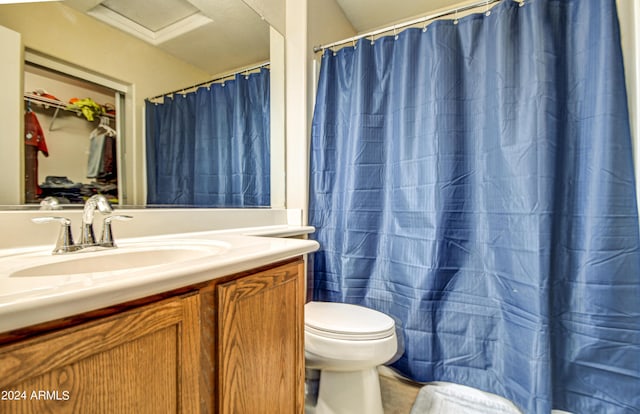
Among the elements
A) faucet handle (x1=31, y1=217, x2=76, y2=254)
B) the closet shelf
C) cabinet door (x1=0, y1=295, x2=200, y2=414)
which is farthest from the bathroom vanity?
the closet shelf

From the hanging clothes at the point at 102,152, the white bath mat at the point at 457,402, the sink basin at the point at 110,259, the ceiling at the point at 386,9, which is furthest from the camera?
the ceiling at the point at 386,9

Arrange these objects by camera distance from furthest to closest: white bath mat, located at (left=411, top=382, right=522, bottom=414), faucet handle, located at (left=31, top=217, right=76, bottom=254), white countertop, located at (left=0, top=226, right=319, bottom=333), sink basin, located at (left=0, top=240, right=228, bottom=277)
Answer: white bath mat, located at (left=411, top=382, right=522, bottom=414)
faucet handle, located at (left=31, top=217, right=76, bottom=254)
sink basin, located at (left=0, top=240, right=228, bottom=277)
white countertop, located at (left=0, top=226, right=319, bottom=333)

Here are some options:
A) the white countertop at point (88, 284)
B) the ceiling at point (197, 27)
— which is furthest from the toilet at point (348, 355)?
the ceiling at point (197, 27)

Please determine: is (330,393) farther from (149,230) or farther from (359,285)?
(149,230)

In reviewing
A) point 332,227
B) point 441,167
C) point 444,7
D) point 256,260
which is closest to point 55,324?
point 256,260

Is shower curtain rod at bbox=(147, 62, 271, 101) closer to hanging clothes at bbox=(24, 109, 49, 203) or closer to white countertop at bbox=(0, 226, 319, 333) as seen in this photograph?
hanging clothes at bbox=(24, 109, 49, 203)

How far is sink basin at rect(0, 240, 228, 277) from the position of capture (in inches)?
21.4

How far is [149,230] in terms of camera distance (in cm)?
90

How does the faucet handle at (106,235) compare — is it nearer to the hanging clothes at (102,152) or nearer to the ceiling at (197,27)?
the hanging clothes at (102,152)

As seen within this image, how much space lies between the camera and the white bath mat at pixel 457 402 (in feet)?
3.78

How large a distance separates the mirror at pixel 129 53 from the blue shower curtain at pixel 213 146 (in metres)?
0.05

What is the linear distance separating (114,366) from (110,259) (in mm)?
363

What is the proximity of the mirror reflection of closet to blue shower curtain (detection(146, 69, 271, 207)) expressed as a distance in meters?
0.12

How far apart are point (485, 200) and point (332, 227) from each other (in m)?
0.72
